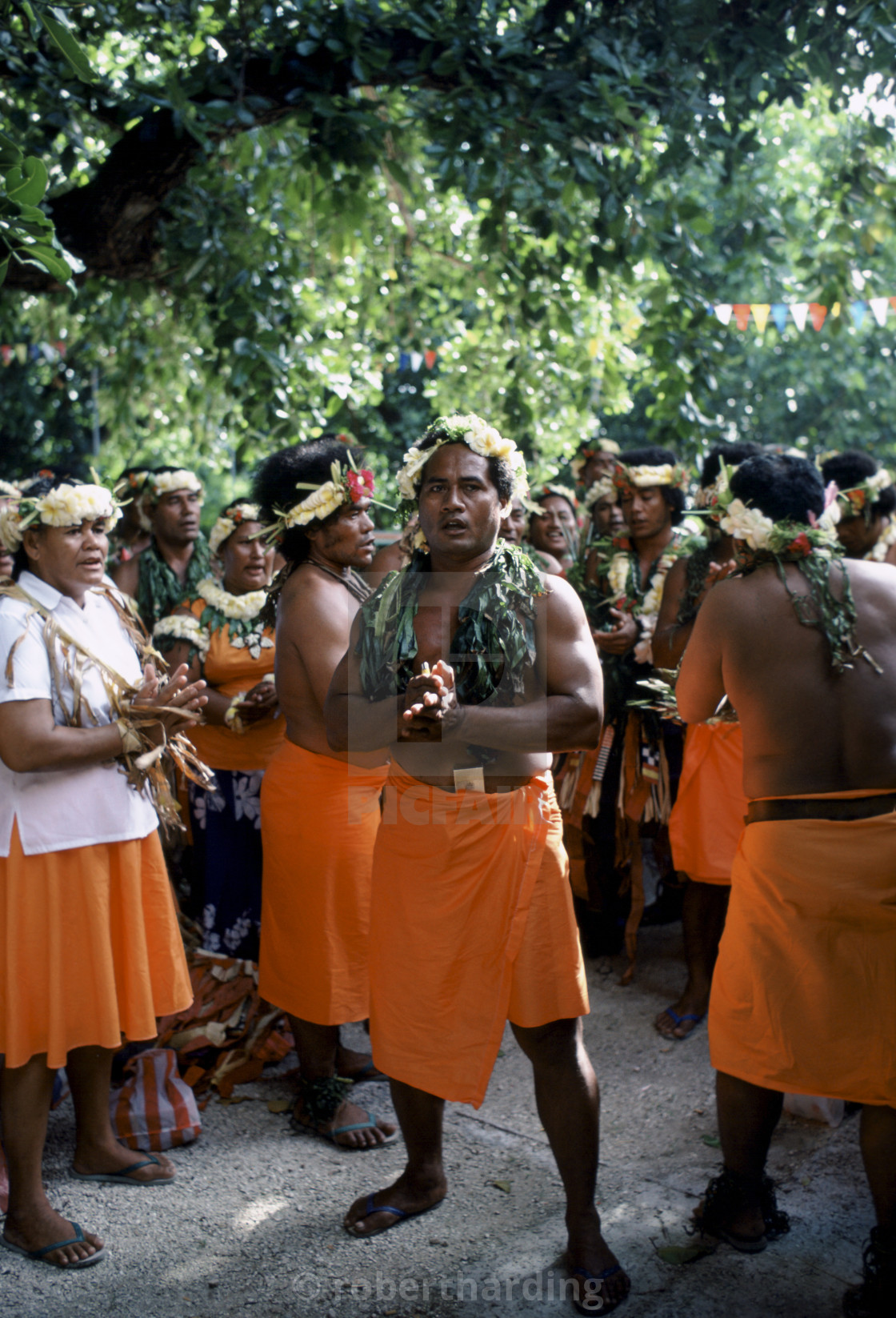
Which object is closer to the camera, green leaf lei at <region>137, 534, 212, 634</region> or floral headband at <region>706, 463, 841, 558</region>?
floral headband at <region>706, 463, 841, 558</region>

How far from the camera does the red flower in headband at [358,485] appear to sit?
12.6ft

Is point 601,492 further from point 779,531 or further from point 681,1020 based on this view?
point 779,531

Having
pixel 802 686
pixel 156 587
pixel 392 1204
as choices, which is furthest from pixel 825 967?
pixel 156 587

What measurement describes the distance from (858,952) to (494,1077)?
6.66 ft

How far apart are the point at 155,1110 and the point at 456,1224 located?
1.19 meters

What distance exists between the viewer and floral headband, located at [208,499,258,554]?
4977 millimetres

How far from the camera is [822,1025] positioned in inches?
109

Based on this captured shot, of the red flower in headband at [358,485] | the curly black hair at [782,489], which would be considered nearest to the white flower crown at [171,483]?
the red flower in headband at [358,485]

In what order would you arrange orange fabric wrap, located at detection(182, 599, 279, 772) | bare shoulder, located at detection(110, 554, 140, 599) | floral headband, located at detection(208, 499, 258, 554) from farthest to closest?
bare shoulder, located at detection(110, 554, 140, 599), floral headband, located at detection(208, 499, 258, 554), orange fabric wrap, located at detection(182, 599, 279, 772)

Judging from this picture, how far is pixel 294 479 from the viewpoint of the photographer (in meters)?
3.97

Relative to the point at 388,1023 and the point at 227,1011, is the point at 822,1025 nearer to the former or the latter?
the point at 388,1023

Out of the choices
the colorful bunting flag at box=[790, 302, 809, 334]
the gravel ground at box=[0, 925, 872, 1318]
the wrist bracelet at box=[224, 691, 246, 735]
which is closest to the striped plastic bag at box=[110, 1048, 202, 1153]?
the gravel ground at box=[0, 925, 872, 1318]

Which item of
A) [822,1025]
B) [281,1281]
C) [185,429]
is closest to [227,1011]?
[281,1281]

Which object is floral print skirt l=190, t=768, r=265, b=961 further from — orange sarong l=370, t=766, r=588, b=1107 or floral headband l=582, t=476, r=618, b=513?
floral headband l=582, t=476, r=618, b=513
